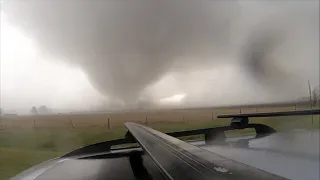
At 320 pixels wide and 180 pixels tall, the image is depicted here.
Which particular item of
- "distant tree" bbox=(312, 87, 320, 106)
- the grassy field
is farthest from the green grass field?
"distant tree" bbox=(312, 87, 320, 106)

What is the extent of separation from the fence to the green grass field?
0.04 feet

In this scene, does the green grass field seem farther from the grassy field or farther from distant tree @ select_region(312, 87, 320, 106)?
distant tree @ select_region(312, 87, 320, 106)

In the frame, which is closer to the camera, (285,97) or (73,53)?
(73,53)

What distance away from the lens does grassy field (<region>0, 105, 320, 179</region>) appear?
2.41ft

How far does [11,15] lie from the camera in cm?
73

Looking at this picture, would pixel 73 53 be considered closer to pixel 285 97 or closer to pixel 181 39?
pixel 181 39

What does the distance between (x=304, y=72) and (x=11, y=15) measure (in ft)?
2.22

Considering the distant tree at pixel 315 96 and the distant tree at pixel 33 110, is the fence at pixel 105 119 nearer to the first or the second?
the distant tree at pixel 33 110

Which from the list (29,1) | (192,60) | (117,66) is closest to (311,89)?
(192,60)

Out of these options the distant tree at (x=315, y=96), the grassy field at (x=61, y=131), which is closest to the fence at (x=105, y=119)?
the grassy field at (x=61, y=131)

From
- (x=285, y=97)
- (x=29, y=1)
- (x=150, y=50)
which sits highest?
(x=29, y=1)

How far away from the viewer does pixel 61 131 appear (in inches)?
30.4

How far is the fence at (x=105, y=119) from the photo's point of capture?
74cm

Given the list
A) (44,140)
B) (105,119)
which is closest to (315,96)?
(105,119)
